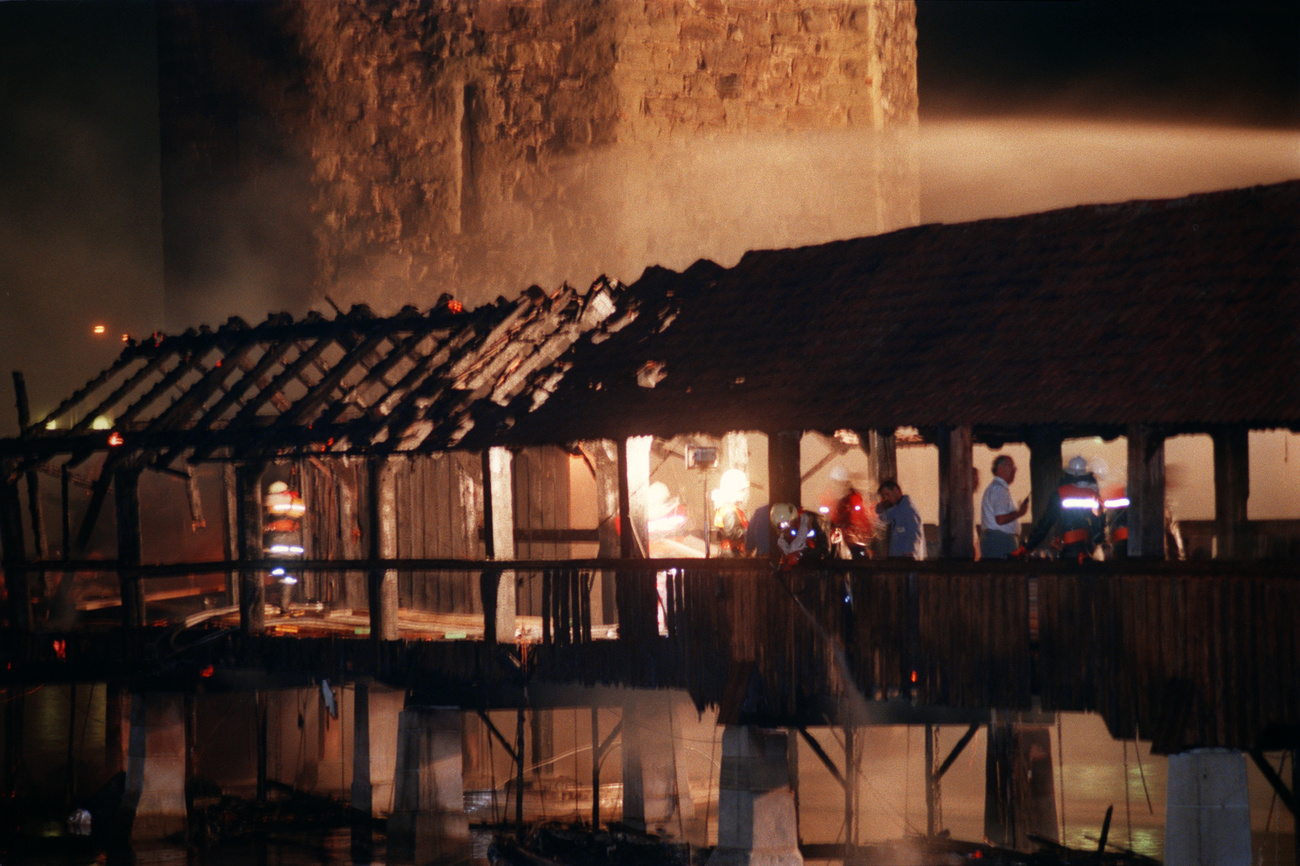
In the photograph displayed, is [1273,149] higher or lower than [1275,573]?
higher

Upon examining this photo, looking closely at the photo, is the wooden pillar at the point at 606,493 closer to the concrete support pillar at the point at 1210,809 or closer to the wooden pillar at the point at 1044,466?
the wooden pillar at the point at 1044,466

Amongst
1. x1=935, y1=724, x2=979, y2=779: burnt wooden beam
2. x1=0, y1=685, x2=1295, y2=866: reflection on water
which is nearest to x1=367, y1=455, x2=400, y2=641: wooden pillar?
x1=0, y1=685, x2=1295, y2=866: reflection on water

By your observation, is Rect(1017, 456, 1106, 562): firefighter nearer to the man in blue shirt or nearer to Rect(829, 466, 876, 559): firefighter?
the man in blue shirt

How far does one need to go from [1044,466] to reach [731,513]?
435 centimetres

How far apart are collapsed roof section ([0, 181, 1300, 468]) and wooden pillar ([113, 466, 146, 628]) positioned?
560mm

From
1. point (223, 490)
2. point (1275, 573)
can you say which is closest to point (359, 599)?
point (223, 490)

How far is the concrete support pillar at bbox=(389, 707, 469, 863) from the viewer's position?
66.0 ft

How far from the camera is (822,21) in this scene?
31859 mm

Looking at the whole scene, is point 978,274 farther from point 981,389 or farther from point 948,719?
point 948,719

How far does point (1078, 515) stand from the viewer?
1498cm

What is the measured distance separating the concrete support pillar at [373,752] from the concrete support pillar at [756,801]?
865 centimetres

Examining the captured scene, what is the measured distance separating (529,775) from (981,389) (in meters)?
15.7

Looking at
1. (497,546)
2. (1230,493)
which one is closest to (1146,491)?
(1230,493)

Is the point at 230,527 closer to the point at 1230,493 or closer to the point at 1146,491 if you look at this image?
the point at 1146,491
